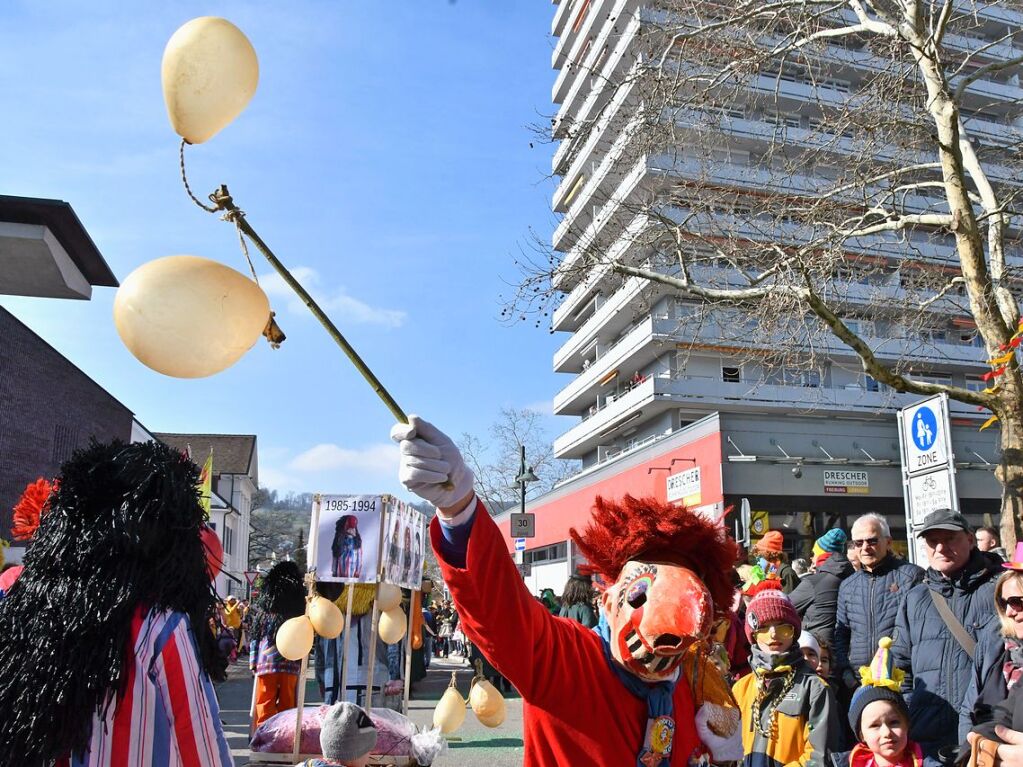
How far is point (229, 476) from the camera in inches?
2491

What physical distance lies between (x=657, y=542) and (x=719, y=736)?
0.60 m

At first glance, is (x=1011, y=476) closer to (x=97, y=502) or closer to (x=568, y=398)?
(x=97, y=502)

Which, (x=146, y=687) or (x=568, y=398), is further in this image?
(x=568, y=398)

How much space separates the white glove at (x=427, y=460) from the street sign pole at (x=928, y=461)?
776 cm

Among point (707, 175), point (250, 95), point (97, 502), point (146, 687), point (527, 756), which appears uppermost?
point (707, 175)

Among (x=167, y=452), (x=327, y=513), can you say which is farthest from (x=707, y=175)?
(x=167, y=452)

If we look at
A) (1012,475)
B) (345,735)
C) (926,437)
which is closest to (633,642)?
(345,735)

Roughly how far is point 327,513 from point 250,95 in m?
5.85

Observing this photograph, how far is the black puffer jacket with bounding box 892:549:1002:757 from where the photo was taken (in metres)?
4.41

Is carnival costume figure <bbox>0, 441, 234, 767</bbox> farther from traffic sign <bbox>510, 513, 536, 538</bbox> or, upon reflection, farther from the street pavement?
traffic sign <bbox>510, 513, 536, 538</bbox>

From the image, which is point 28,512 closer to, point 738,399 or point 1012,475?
point 1012,475

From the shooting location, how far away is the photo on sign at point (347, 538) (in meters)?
7.24

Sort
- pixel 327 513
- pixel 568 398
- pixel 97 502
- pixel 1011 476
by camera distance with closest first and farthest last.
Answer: pixel 97 502
pixel 327 513
pixel 1011 476
pixel 568 398

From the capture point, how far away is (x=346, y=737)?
12.7 feet
